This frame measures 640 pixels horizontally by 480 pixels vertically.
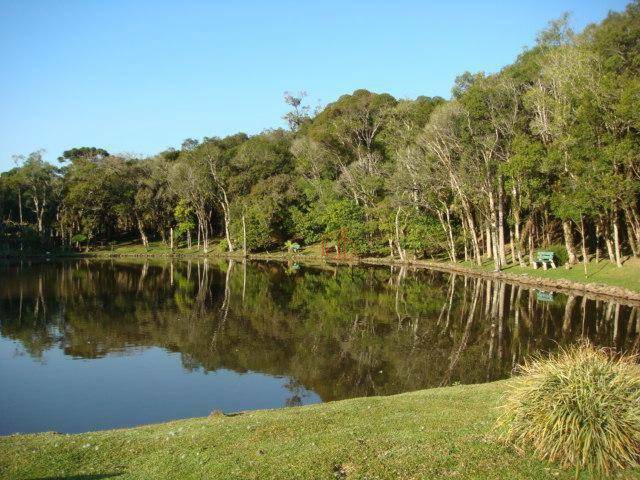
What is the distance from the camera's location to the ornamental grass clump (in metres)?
8.50

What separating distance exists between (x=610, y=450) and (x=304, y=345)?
730 inches

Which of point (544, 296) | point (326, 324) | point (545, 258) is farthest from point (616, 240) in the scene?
point (326, 324)

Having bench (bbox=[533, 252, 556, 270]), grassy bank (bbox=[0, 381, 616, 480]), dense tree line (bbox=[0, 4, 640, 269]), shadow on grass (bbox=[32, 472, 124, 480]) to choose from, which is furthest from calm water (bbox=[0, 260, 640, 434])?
dense tree line (bbox=[0, 4, 640, 269])

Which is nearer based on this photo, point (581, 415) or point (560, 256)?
point (581, 415)

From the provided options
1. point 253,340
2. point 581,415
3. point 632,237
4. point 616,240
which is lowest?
point 253,340

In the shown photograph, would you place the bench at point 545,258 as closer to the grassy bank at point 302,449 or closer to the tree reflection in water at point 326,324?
the tree reflection in water at point 326,324

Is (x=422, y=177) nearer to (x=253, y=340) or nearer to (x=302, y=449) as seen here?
(x=253, y=340)

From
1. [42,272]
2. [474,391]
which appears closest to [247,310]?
[474,391]

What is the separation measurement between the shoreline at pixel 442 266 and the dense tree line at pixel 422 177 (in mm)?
2107

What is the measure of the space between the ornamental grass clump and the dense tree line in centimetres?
3150

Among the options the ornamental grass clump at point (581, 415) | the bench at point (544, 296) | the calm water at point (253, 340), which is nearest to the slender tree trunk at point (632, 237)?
the bench at point (544, 296)

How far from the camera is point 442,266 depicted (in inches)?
2264

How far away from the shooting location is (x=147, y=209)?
280ft

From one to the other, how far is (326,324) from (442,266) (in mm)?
29342
